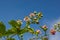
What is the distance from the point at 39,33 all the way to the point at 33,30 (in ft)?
0.71

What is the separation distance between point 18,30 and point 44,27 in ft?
2.56

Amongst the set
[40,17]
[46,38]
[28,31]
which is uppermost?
[40,17]

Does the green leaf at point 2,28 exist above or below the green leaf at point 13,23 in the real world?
below

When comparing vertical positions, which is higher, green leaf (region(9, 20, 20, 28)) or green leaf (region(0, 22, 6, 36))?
green leaf (region(9, 20, 20, 28))

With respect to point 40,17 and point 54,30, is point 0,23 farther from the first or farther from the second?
point 54,30

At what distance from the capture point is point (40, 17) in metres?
5.68

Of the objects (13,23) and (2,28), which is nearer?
(2,28)

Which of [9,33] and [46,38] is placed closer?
[46,38]

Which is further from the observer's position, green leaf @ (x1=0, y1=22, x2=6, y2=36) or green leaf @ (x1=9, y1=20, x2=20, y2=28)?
green leaf @ (x1=9, y1=20, x2=20, y2=28)

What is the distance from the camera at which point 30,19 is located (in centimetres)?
586

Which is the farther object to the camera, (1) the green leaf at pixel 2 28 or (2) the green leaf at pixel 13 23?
(2) the green leaf at pixel 13 23

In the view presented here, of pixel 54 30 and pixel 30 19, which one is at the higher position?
pixel 30 19

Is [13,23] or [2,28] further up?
[13,23]

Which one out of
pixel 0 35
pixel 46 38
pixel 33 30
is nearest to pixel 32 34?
pixel 33 30
